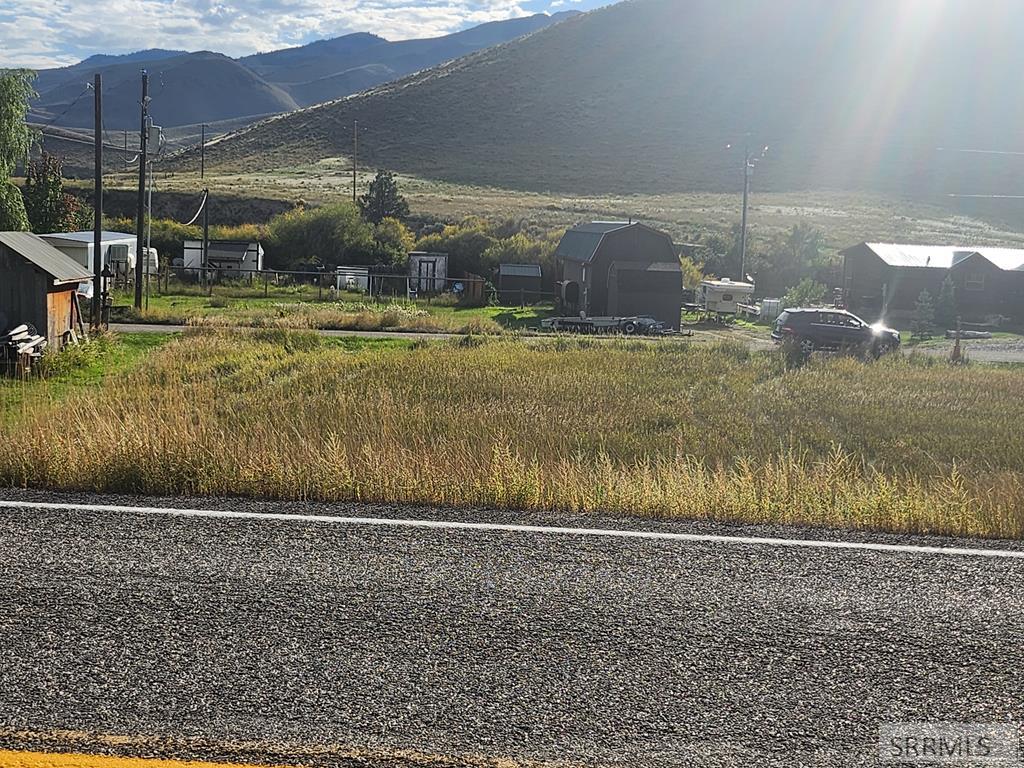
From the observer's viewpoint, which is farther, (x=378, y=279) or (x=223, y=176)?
(x=223, y=176)

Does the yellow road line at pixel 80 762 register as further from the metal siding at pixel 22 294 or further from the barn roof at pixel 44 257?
the metal siding at pixel 22 294

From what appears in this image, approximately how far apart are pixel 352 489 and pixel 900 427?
12.0 metres

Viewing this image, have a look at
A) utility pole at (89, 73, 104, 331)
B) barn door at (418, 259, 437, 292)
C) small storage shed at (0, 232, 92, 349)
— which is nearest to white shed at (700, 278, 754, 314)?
barn door at (418, 259, 437, 292)

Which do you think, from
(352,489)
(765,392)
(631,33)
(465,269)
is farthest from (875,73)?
(352,489)

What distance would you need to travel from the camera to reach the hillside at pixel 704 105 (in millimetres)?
112500

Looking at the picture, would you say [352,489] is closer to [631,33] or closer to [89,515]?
[89,515]

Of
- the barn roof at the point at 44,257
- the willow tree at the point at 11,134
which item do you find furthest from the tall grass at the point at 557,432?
the willow tree at the point at 11,134

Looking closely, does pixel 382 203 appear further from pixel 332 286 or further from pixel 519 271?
pixel 519 271

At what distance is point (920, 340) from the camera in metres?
39.2

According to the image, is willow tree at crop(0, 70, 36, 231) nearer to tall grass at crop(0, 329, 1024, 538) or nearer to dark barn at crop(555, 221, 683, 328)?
tall grass at crop(0, 329, 1024, 538)

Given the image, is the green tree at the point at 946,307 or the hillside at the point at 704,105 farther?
the hillside at the point at 704,105

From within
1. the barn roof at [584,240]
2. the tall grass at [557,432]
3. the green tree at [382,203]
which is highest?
the green tree at [382,203]

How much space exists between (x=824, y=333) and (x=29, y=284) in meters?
22.4

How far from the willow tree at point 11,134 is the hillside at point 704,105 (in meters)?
65.4
